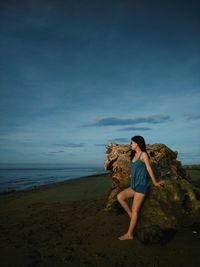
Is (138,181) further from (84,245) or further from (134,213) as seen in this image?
(84,245)

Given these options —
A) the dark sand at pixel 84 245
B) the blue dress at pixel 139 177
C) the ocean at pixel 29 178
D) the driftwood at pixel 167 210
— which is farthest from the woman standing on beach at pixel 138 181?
the ocean at pixel 29 178

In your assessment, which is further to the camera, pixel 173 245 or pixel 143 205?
pixel 143 205

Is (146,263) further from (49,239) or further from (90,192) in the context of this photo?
(90,192)

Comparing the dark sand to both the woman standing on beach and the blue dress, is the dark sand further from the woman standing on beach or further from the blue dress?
the blue dress

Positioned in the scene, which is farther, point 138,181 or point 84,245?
point 138,181

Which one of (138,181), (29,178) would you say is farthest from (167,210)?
(29,178)

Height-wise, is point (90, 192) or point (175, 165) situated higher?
point (175, 165)

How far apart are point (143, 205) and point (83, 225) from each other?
8.21 feet

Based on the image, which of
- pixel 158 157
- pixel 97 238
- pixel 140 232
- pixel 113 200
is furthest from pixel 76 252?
pixel 158 157

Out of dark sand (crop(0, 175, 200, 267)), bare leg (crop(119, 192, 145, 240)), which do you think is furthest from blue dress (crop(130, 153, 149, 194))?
dark sand (crop(0, 175, 200, 267))

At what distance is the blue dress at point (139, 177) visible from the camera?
6762mm

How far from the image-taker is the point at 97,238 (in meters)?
7.11

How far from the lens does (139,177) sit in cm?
678

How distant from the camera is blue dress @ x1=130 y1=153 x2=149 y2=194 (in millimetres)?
6762
